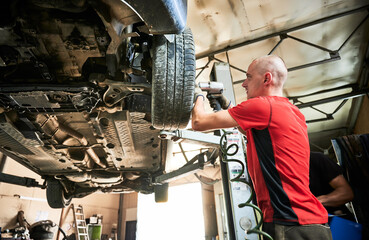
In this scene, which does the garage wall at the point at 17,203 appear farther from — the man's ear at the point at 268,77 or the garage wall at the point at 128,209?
the man's ear at the point at 268,77

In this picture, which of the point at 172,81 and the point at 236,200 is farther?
the point at 236,200

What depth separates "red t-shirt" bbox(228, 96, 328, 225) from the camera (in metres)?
1.00

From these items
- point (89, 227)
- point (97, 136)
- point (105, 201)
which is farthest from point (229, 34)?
point (105, 201)

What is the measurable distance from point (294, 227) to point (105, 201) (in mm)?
9897

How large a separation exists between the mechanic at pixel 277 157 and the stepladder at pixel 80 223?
25.6ft

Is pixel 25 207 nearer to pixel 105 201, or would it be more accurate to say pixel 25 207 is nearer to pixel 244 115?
pixel 105 201

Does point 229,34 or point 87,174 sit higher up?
point 229,34

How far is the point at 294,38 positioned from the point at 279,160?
3708mm

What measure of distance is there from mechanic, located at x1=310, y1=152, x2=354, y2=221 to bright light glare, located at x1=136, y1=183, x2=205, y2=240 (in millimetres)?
7023

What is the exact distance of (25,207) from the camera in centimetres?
629

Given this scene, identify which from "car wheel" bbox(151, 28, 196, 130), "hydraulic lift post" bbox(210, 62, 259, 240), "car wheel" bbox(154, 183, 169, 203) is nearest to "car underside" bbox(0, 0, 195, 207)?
"car wheel" bbox(151, 28, 196, 130)

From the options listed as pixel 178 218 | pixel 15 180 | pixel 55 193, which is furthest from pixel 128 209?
pixel 15 180

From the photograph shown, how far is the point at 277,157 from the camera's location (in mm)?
1082

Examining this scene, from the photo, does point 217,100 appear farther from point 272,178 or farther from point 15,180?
point 15,180
